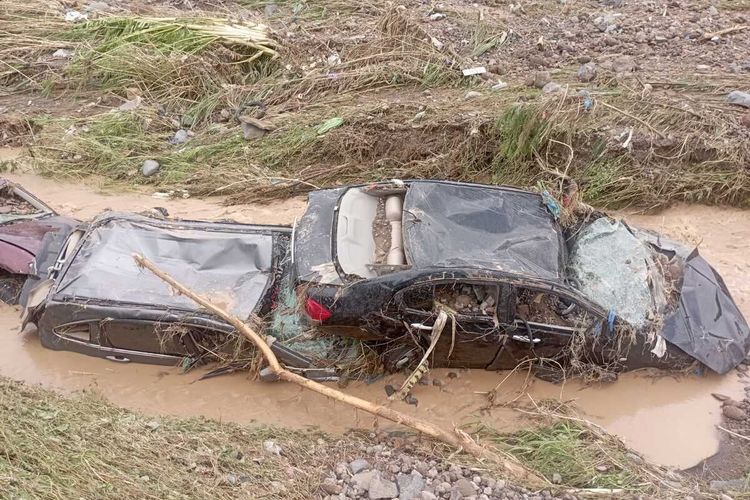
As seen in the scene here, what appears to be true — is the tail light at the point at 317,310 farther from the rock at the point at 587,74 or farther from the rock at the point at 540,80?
the rock at the point at 587,74

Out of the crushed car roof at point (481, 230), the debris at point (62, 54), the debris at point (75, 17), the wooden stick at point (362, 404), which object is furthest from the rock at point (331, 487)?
the debris at point (75, 17)

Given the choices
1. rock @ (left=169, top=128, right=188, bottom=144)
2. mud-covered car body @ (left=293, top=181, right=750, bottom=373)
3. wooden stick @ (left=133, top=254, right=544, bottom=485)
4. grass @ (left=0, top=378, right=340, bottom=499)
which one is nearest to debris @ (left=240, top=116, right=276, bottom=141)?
rock @ (left=169, top=128, right=188, bottom=144)

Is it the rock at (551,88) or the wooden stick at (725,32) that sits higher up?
the wooden stick at (725,32)

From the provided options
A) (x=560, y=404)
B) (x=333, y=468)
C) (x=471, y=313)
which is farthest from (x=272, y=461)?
(x=560, y=404)

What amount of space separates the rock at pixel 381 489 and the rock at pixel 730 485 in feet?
8.61

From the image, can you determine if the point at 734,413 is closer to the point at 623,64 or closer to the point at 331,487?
the point at 331,487

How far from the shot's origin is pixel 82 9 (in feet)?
43.5

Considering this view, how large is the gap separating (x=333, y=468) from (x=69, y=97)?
9120 mm

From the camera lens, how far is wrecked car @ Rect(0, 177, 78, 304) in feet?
22.8

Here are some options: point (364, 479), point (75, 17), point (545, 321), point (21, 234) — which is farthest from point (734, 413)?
point (75, 17)

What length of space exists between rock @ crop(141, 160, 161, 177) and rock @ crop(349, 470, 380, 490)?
6342 mm

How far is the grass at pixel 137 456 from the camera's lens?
Answer: 15.8 ft

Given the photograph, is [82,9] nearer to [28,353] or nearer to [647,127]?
[28,353]

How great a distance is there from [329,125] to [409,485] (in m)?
6.02
